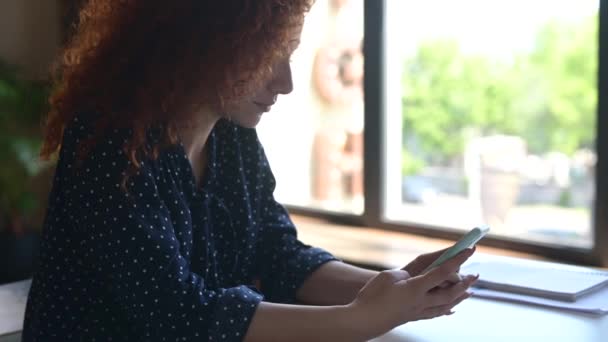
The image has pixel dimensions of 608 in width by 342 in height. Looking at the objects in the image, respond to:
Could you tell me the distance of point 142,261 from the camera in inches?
41.0

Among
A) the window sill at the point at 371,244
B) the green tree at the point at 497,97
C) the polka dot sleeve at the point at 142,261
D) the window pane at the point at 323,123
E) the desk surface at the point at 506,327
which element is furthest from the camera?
the window pane at the point at 323,123

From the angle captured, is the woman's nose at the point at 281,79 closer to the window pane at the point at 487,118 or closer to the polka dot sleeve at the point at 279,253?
the polka dot sleeve at the point at 279,253

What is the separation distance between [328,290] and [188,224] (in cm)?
34

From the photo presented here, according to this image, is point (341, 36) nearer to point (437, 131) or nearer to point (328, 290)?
point (437, 131)

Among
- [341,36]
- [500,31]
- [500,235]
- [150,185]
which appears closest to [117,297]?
[150,185]

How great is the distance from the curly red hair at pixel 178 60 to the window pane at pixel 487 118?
1419mm

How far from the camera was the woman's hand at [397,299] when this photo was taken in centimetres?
106

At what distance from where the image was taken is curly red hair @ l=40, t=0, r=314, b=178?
112 centimetres

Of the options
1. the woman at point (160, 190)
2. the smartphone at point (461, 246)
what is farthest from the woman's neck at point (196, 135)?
the smartphone at point (461, 246)

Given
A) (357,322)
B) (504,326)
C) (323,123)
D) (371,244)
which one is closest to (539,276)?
(504,326)

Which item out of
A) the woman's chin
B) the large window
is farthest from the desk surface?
the large window

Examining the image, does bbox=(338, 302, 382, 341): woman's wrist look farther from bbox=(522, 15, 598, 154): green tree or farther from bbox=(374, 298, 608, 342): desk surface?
bbox=(522, 15, 598, 154): green tree

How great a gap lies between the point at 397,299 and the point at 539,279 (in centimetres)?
45

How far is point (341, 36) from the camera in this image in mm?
2855
